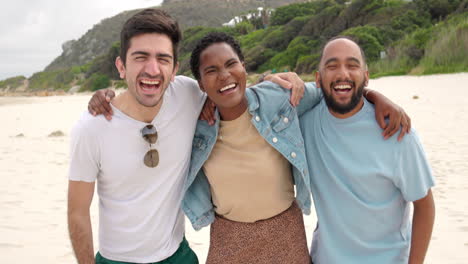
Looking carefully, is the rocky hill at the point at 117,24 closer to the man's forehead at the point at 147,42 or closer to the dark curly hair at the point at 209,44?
the dark curly hair at the point at 209,44

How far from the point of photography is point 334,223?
6.79 ft

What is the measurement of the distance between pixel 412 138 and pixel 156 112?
136 centimetres

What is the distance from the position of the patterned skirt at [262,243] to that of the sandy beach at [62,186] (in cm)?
154

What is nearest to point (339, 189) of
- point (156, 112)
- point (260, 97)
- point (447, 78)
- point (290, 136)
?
point (290, 136)

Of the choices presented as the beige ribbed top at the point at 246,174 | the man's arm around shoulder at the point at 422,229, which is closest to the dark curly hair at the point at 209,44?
the beige ribbed top at the point at 246,174

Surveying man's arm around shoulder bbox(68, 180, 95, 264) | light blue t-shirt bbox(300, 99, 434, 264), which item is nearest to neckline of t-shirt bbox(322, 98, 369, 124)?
light blue t-shirt bbox(300, 99, 434, 264)

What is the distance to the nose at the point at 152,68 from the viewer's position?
2.05 m

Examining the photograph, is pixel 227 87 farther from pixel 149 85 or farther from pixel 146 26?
pixel 146 26

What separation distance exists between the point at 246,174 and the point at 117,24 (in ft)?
343

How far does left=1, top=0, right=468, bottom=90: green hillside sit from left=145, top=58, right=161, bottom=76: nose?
Answer: 1353 cm

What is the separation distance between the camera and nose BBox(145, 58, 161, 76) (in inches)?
80.7

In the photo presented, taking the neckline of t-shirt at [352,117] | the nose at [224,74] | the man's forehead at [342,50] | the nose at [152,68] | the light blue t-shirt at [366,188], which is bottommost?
the light blue t-shirt at [366,188]

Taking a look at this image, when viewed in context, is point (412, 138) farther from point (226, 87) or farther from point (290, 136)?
point (226, 87)

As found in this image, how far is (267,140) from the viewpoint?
2148mm
